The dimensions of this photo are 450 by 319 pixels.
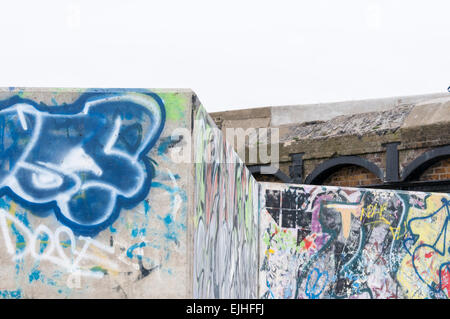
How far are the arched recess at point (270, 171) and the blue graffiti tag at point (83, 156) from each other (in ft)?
39.1

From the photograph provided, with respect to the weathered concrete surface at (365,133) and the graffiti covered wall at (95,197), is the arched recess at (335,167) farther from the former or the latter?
the graffiti covered wall at (95,197)

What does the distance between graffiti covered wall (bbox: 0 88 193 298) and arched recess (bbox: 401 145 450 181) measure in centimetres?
1028

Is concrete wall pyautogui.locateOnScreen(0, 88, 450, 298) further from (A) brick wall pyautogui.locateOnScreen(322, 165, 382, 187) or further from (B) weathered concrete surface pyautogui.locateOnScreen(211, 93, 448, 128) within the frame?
(B) weathered concrete surface pyautogui.locateOnScreen(211, 93, 448, 128)

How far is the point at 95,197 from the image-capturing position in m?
Result: 4.09

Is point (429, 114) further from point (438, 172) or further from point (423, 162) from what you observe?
point (438, 172)

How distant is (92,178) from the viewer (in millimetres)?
4098

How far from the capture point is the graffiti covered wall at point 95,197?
402 cm

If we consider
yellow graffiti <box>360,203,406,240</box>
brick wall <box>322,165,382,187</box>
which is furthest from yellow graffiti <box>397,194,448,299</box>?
brick wall <box>322,165,382,187</box>

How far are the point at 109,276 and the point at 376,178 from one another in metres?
A: 11.3

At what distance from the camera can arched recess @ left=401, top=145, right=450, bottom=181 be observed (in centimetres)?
1364

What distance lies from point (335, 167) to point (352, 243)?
5.82 meters

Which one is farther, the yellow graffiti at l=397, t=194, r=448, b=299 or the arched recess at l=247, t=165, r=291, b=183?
the arched recess at l=247, t=165, r=291, b=183

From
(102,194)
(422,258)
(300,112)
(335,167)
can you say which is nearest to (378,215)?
(422,258)

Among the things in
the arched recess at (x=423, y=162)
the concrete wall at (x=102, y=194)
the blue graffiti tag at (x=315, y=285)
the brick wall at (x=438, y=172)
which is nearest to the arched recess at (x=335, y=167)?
the arched recess at (x=423, y=162)
